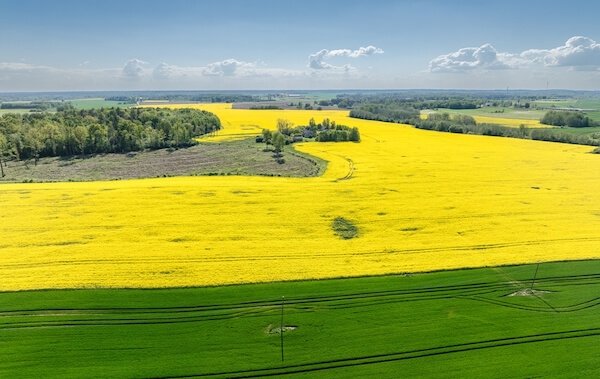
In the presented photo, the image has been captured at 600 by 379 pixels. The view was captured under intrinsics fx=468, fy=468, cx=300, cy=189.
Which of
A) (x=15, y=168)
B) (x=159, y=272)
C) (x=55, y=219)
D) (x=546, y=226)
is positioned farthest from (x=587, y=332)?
(x=15, y=168)

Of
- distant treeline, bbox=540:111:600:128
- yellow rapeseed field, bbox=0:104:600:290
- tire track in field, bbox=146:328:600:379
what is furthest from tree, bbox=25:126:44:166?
distant treeline, bbox=540:111:600:128

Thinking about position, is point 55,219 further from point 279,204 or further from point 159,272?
point 279,204

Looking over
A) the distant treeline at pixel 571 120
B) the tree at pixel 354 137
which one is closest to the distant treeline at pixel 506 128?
the distant treeline at pixel 571 120

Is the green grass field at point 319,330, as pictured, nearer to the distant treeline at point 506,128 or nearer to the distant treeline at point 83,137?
the distant treeline at point 83,137

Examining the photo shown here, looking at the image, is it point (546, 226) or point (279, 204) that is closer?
point (546, 226)

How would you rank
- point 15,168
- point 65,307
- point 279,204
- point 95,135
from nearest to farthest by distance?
1. point 65,307
2. point 279,204
3. point 15,168
4. point 95,135

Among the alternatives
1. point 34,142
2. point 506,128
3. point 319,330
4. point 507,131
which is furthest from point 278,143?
point 319,330
